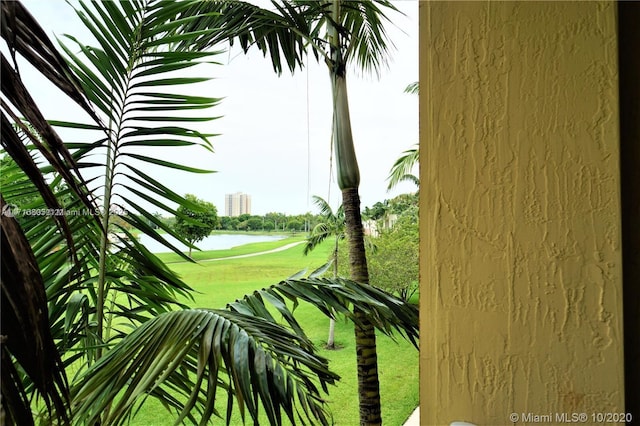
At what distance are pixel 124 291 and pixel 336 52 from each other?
35.6 inches

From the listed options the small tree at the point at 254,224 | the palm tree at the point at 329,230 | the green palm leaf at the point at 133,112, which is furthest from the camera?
the palm tree at the point at 329,230

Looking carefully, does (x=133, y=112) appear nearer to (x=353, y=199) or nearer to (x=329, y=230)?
(x=353, y=199)

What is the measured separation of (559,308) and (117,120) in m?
0.91

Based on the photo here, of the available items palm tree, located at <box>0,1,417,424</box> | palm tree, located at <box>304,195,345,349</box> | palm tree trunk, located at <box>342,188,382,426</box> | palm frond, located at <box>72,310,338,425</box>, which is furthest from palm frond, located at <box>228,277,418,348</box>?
palm tree, located at <box>304,195,345,349</box>

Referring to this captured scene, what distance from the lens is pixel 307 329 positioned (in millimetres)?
2455

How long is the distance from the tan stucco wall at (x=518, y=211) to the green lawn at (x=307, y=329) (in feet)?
2.22

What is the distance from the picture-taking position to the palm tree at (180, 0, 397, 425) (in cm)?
119

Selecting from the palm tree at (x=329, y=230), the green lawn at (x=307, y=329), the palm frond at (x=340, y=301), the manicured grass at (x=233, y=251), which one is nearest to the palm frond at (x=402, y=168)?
the palm tree at (x=329, y=230)

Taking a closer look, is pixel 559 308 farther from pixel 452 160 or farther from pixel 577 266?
pixel 452 160

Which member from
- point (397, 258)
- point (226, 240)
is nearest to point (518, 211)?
point (226, 240)

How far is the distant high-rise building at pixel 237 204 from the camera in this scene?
159 cm

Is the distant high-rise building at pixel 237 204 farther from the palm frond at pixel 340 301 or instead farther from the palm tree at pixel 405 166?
Result: the palm tree at pixel 405 166

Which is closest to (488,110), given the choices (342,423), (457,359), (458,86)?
(458,86)

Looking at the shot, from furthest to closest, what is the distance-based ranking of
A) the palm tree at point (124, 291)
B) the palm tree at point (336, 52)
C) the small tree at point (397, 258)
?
the small tree at point (397, 258) < the palm tree at point (336, 52) < the palm tree at point (124, 291)
